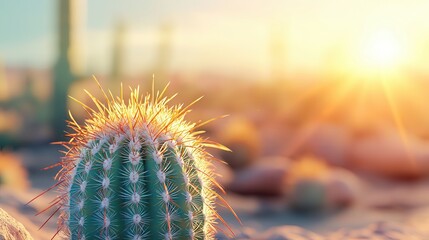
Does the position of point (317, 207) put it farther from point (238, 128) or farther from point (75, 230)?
point (75, 230)

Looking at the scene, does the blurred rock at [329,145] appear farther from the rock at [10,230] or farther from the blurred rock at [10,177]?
the rock at [10,230]

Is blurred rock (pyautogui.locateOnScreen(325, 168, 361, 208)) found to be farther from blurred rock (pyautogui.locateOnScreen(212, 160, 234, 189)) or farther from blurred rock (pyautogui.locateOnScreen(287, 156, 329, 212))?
blurred rock (pyautogui.locateOnScreen(212, 160, 234, 189))

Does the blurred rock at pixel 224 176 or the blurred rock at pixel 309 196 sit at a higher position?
the blurred rock at pixel 224 176

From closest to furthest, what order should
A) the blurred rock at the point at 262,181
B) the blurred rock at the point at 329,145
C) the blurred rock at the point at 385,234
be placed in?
the blurred rock at the point at 385,234 → the blurred rock at the point at 262,181 → the blurred rock at the point at 329,145

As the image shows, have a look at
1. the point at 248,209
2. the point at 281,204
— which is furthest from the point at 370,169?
the point at 248,209

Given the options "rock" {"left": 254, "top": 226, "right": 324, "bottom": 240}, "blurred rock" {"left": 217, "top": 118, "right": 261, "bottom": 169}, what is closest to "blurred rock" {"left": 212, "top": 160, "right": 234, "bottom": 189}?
"blurred rock" {"left": 217, "top": 118, "right": 261, "bottom": 169}

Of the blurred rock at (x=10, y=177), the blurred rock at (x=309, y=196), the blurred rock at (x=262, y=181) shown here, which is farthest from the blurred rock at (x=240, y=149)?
the blurred rock at (x=10, y=177)

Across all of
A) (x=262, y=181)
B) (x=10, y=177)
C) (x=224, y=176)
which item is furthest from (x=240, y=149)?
(x=10, y=177)
